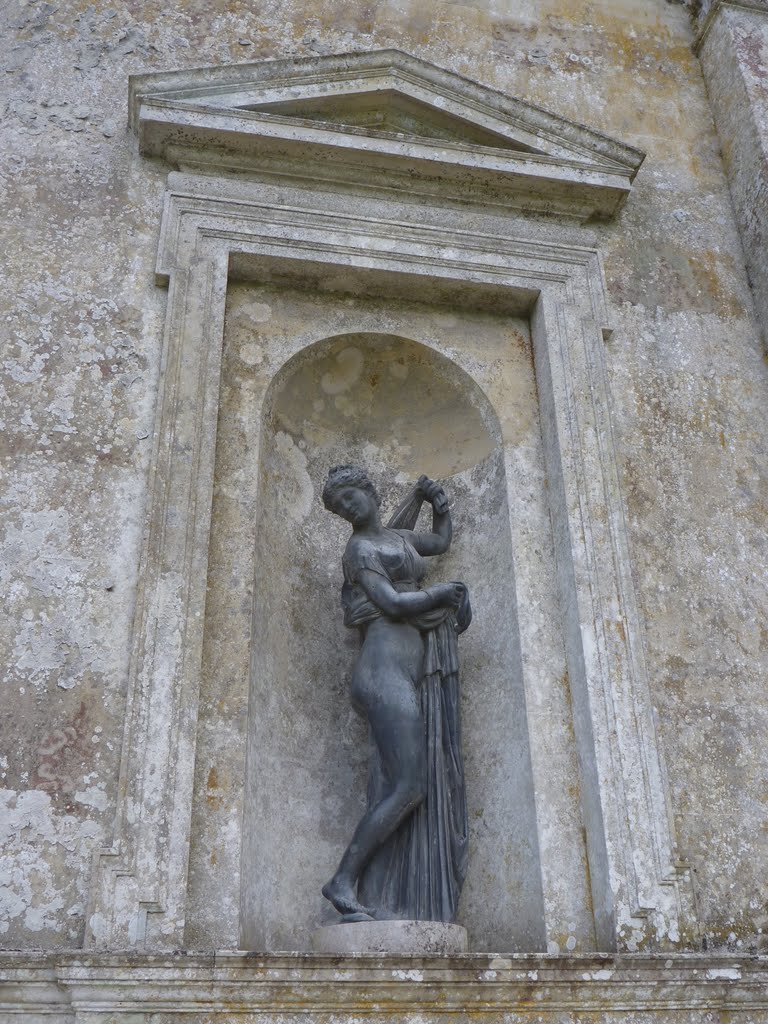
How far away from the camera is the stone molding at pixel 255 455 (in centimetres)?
438

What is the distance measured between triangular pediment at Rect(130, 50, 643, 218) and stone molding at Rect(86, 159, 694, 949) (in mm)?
192

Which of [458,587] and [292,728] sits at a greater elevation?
[458,587]

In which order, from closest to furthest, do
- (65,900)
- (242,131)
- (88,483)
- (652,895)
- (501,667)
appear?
(65,900)
(652,895)
(88,483)
(501,667)
(242,131)

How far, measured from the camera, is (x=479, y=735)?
5.41 m

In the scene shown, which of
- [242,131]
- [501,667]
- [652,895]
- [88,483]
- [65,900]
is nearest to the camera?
[65,900]

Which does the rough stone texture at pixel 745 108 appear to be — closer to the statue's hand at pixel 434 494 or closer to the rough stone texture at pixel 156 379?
the rough stone texture at pixel 156 379

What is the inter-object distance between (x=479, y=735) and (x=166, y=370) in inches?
87.5

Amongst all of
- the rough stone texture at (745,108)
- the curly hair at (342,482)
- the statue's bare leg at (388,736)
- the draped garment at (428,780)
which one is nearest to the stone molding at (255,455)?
the draped garment at (428,780)

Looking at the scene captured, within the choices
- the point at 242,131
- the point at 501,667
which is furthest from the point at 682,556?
the point at 242,131

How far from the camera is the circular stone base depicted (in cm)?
431

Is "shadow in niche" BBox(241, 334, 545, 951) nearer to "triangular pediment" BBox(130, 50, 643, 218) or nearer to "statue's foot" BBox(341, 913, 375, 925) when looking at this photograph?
"statue's foot" BBox(341, 913, 375, 925)

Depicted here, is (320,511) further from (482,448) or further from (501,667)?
(501,667)

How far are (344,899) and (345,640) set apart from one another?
1405mm

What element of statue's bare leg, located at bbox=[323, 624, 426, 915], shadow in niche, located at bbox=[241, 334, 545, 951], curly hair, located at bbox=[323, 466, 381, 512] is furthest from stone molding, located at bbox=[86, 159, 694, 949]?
statue's bare leg, located at bbox=[323, 624, 426, 915]
